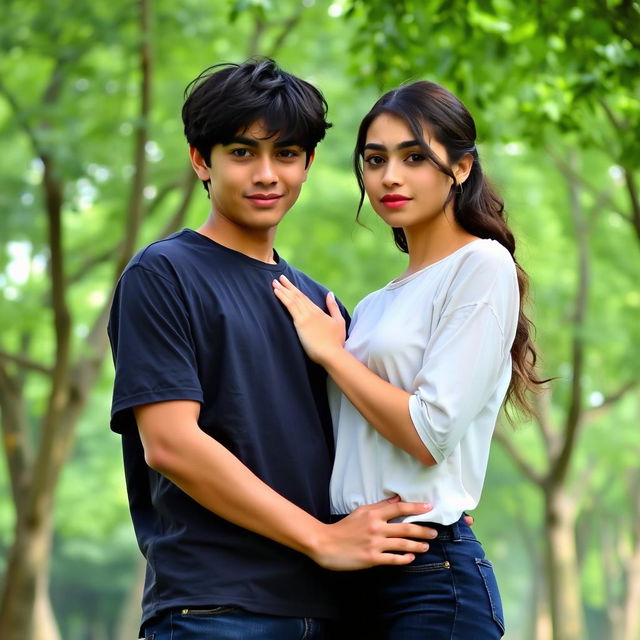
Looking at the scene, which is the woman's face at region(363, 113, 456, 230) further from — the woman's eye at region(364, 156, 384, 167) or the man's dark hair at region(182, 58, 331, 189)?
the man's dark hair at region(182, 58, 331, 189)

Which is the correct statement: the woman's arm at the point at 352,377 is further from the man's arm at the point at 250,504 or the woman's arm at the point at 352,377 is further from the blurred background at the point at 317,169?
the blurred background at the point at 317,169

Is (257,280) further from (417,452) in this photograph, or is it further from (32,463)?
(32,463)

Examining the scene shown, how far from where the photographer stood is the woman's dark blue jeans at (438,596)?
2916 mm

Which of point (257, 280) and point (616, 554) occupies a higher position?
point (616, 554)

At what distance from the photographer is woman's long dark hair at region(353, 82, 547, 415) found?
3.20m

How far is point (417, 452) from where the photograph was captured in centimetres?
292

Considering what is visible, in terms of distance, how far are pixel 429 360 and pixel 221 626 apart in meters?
0.85

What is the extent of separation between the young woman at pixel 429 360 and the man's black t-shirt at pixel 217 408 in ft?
Answer: 0.32

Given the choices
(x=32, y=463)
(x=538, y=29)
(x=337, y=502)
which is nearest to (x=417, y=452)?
(x=337, y=502)

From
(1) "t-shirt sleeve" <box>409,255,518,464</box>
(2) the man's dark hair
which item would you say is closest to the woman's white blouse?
(1) "t-shirt sleeve" <box>409,255,518,464</box>

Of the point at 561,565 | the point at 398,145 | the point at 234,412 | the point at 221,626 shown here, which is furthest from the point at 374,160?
the point at 561,565

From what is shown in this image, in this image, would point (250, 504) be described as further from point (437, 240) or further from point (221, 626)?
point (437, 240)

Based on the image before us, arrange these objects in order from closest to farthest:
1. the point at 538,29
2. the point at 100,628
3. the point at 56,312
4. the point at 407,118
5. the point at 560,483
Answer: the point at 407,118 < the point at 538,29 < the point at 56,312 < the point at 560,483 < the point at 100,628

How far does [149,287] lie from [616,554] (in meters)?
32.4
